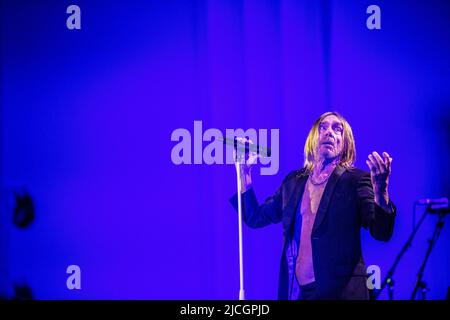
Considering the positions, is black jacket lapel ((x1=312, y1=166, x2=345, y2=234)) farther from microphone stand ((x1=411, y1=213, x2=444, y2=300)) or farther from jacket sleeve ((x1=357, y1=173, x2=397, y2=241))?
microphone stand ((x1=411, y1=213, x2=444, y2=300))

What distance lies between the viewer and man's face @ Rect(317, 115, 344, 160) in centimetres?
347

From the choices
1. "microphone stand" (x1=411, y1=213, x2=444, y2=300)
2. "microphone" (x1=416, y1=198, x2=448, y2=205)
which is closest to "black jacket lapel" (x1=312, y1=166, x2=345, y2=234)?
"microphone" (x1=416, y1=198, x2=448, y2=205)

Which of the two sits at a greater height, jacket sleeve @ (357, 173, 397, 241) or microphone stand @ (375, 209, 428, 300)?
jacket sleeve @ (357, 173, 397, 241)

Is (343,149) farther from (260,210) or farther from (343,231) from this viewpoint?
(260,210)

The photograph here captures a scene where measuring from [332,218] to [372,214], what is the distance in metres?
0.22

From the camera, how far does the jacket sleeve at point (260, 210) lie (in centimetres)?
364

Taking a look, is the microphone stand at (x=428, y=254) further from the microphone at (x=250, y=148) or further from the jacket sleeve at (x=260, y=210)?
the microphone at (x=250, y=148)

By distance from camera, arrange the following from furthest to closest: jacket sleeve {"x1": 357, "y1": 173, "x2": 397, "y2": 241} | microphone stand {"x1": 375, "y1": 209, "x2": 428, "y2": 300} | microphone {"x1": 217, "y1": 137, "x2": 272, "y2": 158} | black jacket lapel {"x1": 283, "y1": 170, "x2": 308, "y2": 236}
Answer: microphone stand {"x1": 375, "y1": 209, "x2": 428, "y2": 300}
microphone {"x1": 217, "y1": 137, "x2": 272, "y2": 158}
black jacket lapel {"x1": 283, "y1": 170, "x2": 308, "y2": 236}
jacket sleeve {"x1": 357, "y1": 173, "x2": 397, "y2": 241}

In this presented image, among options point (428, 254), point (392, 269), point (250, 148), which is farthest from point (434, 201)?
point (250, 148)

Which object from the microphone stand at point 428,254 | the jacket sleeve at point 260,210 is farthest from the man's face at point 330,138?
the microphone stand at point 428,254

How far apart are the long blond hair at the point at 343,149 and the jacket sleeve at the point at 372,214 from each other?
20 cm

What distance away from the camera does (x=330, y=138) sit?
11.5 ft

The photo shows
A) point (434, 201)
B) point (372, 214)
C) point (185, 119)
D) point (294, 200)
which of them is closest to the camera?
point (372, 214)

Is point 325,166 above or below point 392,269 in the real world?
above
